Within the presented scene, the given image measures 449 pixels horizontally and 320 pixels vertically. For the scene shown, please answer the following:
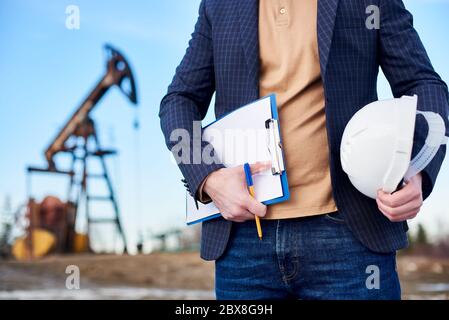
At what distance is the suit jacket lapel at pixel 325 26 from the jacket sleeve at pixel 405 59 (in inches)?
4.2

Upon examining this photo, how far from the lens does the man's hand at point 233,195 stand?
3.41 ft

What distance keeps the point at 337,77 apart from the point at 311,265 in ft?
1.26

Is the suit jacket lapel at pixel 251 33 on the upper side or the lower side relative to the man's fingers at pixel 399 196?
upper

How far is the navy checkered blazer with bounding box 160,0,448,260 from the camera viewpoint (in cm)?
109

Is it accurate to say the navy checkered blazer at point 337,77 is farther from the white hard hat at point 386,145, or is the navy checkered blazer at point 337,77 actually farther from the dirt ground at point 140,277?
the dirt ground at point 140,277

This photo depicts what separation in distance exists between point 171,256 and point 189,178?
6.68 meters

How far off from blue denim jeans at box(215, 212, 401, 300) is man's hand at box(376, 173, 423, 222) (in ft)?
0.54

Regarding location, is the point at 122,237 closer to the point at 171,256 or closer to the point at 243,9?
the point at 171,256

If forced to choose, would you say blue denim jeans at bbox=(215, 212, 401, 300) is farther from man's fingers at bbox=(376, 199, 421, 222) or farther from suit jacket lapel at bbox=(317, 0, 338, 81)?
suit jacket lapel at bbox=(317, 0, 338, 81)
